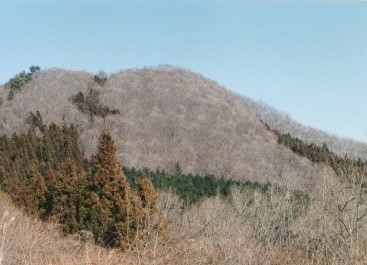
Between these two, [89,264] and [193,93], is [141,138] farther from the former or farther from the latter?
[89,264]

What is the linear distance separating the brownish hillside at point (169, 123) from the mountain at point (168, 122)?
13cm

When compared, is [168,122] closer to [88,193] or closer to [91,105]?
[91,105]

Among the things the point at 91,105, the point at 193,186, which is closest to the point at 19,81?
the point at 91,105

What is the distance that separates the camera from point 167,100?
332 feet

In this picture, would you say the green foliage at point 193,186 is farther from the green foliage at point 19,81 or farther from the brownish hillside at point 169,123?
the green foliage at point 19,81

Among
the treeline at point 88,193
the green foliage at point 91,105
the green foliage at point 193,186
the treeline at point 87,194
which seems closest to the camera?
the treeline at point 88,193

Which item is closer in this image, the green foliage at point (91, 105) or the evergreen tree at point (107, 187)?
the evergreen tree at point (107, 187)

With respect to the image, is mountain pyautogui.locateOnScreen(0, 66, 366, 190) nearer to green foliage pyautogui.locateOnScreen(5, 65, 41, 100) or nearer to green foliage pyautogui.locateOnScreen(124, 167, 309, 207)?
green foliage pyautogui.locateOnScreen(5, 65, 41, 100)

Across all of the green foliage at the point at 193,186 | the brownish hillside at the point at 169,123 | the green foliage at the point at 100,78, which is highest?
the green foliage at the point at 100,78

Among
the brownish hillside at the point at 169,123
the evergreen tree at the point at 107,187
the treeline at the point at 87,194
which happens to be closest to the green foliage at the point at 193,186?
the brownish hillside at the point at 169,123

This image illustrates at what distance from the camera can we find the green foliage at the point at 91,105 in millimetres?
95169

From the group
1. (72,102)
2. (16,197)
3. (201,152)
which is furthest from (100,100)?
(16,197)

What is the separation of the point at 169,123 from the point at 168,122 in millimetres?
447

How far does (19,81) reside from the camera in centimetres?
10312
